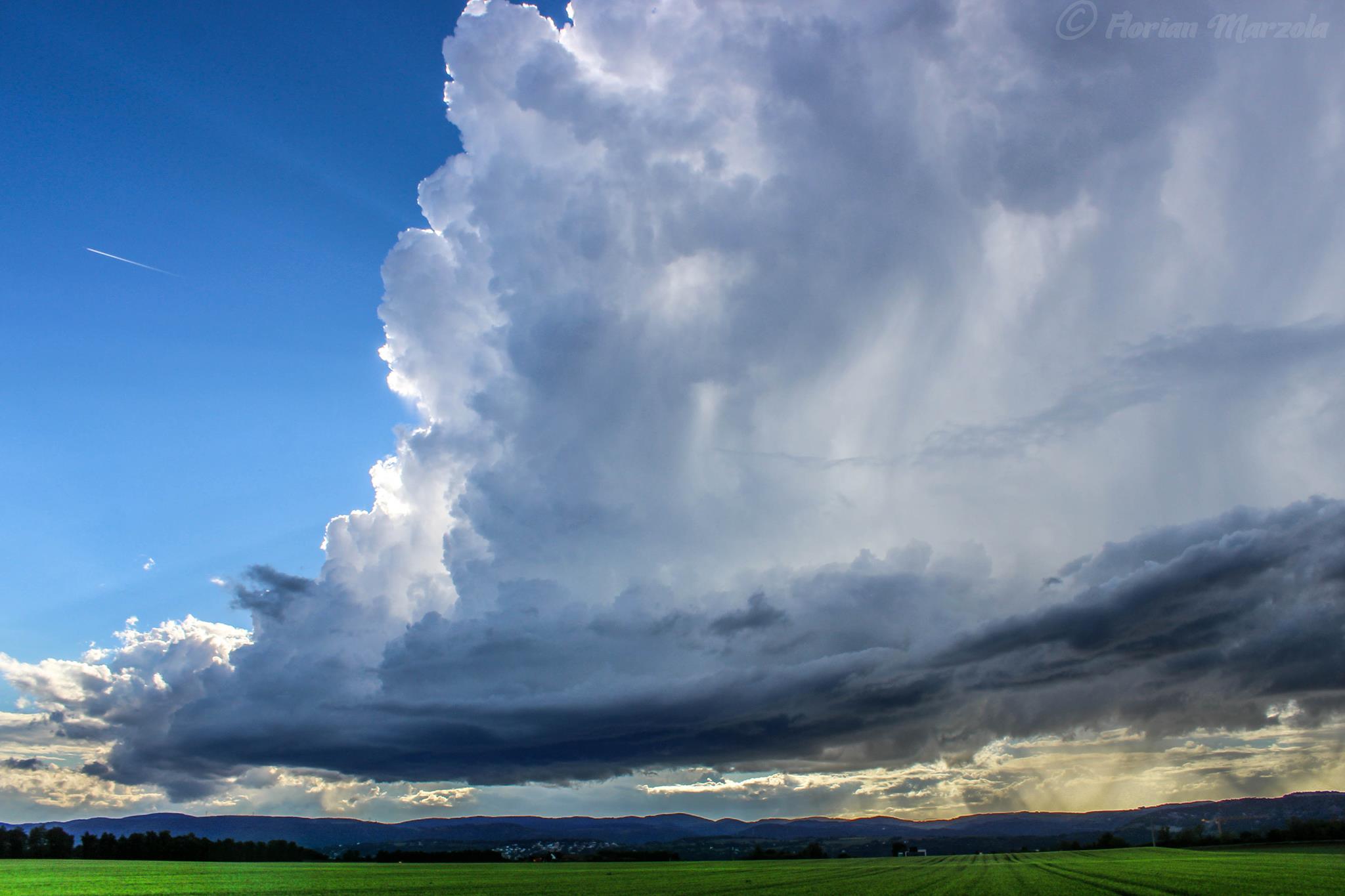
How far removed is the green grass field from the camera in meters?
75.8

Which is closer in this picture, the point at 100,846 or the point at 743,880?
the point at 743,880

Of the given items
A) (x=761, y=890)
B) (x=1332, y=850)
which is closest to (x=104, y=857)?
(x=761, y=890)

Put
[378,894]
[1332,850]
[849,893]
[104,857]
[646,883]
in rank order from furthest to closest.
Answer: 1. [104,857]
2. [1332,850]
3. [646,883]
4. [849,893]
5. [378,894]

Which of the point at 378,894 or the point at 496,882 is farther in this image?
the point at 496,882

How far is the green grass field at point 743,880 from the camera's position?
2985 inches

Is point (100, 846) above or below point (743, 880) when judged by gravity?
below

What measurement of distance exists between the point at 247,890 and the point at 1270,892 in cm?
9372

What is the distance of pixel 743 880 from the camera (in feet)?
347

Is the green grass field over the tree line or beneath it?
over

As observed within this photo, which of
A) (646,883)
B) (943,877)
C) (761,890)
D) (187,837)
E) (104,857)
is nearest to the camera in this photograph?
(761,890)

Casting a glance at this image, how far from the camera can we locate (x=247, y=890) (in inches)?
3012

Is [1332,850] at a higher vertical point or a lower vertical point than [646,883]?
lower

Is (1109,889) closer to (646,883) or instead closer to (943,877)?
(943,877)

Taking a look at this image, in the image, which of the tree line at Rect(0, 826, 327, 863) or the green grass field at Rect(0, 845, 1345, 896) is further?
the tree line at Rect(0, 826, 327, 863)
